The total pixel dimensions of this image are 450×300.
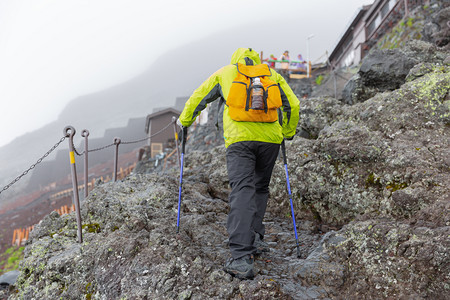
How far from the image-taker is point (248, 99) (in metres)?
3.69

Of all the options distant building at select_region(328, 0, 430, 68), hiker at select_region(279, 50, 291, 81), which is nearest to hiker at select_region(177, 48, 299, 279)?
distant building at select_region(328, 0, 430, 68)

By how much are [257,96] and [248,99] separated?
120mm

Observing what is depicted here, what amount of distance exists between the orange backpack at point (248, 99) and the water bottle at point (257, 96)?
0.05 m

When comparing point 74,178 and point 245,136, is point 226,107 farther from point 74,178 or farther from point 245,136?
point 74,178

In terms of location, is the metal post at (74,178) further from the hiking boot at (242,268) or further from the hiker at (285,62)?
the hiker at (285,62)

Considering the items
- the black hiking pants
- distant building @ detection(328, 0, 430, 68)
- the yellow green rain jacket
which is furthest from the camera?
distant building @ detection(328, 0, 430, 68)

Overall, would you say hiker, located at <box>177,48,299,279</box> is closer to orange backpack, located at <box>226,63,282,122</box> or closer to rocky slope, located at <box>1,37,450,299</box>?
orange backpack, located at <box>226,63,282,122</box>

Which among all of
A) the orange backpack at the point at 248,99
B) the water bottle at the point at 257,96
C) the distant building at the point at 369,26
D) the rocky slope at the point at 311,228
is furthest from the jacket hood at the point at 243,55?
the distant building at the point at 369,26

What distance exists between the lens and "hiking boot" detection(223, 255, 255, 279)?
3232 millimetres

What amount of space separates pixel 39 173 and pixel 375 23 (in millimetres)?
62960

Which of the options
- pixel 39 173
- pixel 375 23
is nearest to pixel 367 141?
pixel 375 23

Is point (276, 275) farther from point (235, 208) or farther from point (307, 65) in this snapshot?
point (307, 65)

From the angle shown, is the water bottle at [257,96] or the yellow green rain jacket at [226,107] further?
→ the yellow green rain jacket at [226,107]

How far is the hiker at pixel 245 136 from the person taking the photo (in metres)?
3.37
